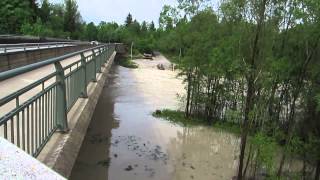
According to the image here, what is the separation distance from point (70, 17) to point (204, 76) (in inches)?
3015

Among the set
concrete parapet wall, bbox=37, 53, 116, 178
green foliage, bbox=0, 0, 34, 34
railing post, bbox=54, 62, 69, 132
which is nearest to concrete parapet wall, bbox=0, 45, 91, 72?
concrete parapet wall, bbox=37, 53, 116, 178

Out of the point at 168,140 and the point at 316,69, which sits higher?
the point at 316,69

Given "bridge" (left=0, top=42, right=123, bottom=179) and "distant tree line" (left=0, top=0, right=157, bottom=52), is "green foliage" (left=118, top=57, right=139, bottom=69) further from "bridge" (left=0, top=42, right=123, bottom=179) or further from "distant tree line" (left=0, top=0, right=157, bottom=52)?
"bridge" (left=0, top=42, right=123, bottom=179)

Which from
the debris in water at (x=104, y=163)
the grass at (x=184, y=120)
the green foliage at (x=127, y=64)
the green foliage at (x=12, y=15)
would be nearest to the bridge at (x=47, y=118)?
the debris in water at (x=104, y=163)

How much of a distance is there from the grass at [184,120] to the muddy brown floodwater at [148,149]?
0.32m

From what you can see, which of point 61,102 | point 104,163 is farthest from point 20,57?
point 61,102

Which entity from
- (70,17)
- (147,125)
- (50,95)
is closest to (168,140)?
(147,125)

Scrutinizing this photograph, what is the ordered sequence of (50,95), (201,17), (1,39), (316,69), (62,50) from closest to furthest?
1. (50,95)
2. (316,69)
3. (201,17)
4. (62,50)
5. (1,39)

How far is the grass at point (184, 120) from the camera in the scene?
60.2 feet

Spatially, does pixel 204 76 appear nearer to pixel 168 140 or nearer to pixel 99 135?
pixel 168 140

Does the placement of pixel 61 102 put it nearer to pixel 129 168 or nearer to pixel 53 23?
pixel 129 168

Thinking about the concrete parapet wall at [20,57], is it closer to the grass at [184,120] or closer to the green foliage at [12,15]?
the grass at [184,120]

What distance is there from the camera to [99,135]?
15609 mm

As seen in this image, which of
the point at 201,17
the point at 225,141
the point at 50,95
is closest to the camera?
the point at 50,95
